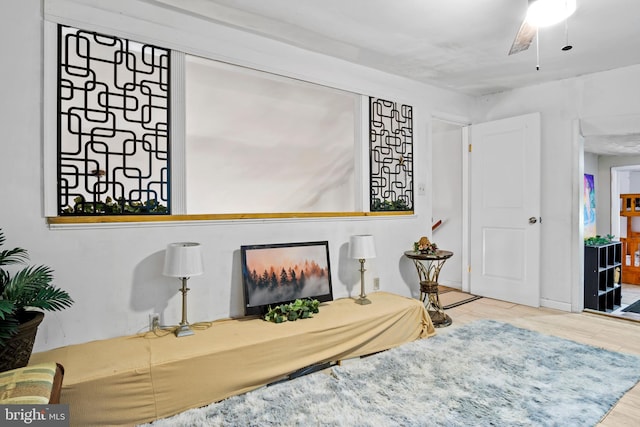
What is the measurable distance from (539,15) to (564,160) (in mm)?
2359

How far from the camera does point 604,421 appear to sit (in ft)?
6.56

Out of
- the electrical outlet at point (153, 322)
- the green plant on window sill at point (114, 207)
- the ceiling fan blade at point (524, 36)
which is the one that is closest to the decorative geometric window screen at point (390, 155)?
the ceiling fan blade at point (524, 36)

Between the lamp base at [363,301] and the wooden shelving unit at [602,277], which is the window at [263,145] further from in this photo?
the wooden shelving unit at [602,277]

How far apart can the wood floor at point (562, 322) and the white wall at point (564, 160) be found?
312mm

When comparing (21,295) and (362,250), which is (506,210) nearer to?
(362,250)

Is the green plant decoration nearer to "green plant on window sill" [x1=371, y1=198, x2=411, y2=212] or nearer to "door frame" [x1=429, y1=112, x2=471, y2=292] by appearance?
"green plant on window sill" [x1=371, y1=198, x2=411, y2=212]

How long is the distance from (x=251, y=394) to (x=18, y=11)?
101 inches

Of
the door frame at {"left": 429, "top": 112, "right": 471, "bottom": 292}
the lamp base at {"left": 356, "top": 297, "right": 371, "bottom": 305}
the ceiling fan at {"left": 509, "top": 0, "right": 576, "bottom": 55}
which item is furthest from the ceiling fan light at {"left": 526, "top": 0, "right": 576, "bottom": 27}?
the door frame at {"left": 429, "top": 112, "right": 471, "bottom": 292}

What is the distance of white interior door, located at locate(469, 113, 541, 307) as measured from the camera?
13.7 feet

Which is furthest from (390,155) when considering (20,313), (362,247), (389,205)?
(20,313)

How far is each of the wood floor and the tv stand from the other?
1.13 metres

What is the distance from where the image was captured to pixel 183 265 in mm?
2395

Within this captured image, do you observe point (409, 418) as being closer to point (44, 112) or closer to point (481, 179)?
point (44, 112)

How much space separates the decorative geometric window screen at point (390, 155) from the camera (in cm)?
377
